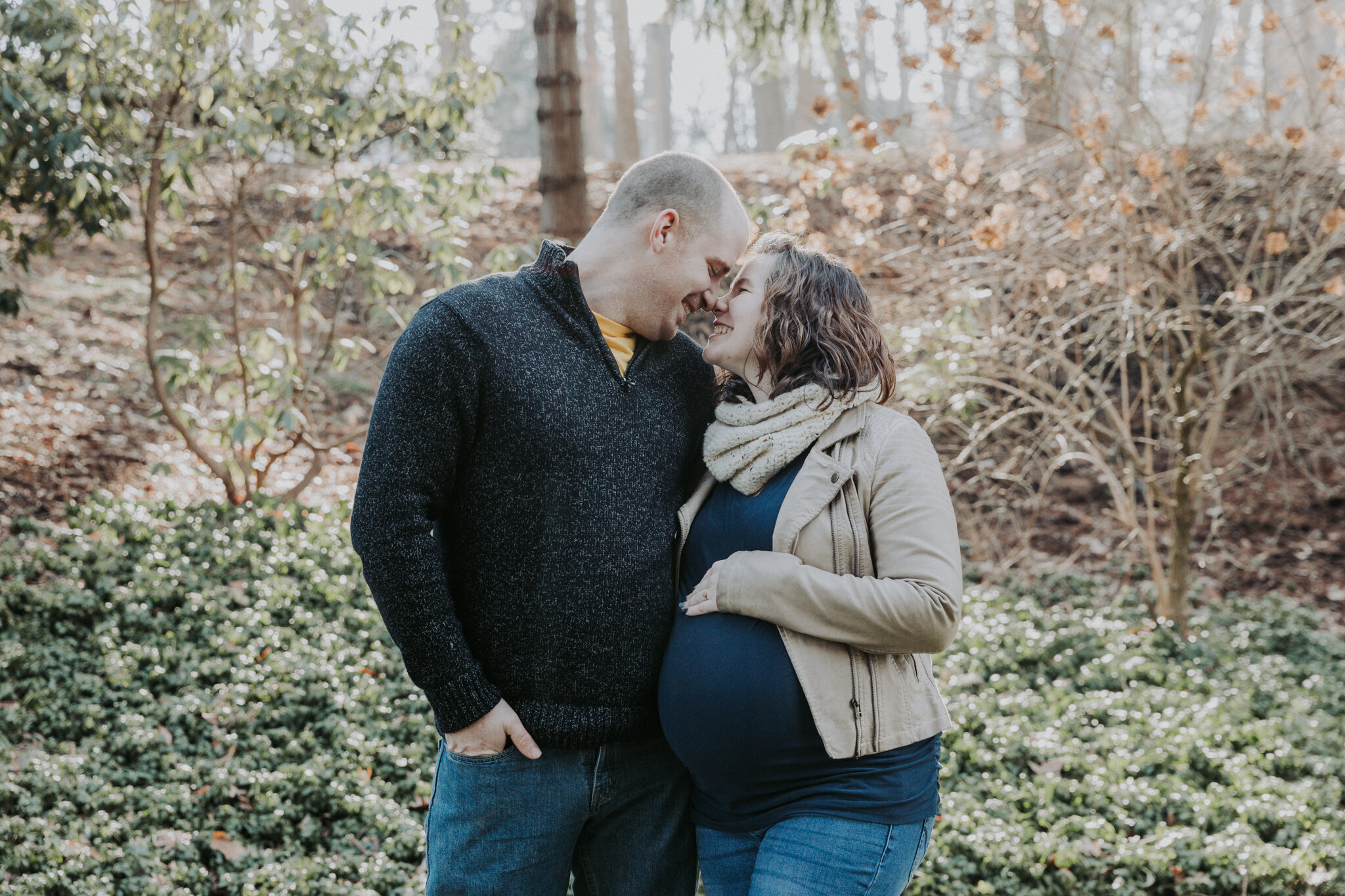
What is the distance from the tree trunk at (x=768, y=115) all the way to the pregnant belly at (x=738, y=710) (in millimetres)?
17227

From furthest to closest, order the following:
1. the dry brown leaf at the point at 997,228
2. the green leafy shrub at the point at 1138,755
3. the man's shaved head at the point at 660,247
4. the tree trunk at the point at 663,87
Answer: the tree trunk at the point at 663,87
the dry brown leaf at the point at 997,228
the green leafy shrub at the point at 1138,755
the man's shaved head at the point at 660,247

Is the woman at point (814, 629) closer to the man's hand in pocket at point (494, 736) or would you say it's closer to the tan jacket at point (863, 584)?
the tan jacket at point (863, 584)

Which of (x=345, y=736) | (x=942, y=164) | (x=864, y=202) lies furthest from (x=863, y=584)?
(x=942, y=164)

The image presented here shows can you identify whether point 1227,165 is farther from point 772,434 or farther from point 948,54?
point 772,434

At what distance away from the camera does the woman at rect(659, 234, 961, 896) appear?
185 cm

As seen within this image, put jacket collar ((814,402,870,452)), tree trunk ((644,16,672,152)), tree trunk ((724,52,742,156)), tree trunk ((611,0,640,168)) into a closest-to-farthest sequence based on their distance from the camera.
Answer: jacket collar ((814,402,870,452)) < tree trunk ((611,0,640,168)) < tree trunk ((644,16,672,152)) < tree trunk ((724,52,742,156))

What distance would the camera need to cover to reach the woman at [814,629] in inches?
72.7

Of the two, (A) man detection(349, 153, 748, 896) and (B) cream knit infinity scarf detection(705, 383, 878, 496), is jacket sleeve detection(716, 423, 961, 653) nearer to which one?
(B) cream knit infinity scarf detection(705, 383, 878, 496)

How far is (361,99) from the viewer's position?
5.44 metres

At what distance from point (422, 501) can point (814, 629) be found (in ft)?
2.57

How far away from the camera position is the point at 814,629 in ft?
6.10

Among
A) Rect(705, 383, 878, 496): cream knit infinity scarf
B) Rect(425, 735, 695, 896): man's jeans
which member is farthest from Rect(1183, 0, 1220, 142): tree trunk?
Rect(425, 735, 695, 896): man's jeans

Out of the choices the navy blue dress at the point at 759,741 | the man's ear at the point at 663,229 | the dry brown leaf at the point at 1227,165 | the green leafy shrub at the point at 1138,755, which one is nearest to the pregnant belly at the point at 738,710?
the navy blue dress at the point at 759,741

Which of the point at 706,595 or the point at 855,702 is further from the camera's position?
the point at 706,595
